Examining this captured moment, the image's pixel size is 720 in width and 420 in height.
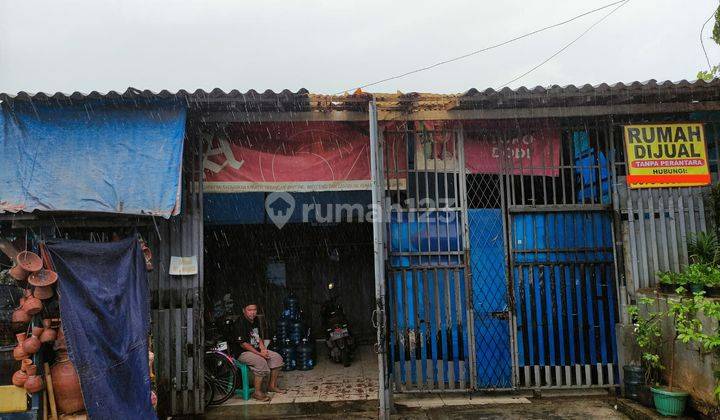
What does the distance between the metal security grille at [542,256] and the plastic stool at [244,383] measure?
3538 mm

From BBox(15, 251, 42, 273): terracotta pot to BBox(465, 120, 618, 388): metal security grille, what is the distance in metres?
5.70

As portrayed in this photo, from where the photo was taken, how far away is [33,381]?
215 inches

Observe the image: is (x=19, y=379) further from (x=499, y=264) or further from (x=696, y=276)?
(x=696, y=276)

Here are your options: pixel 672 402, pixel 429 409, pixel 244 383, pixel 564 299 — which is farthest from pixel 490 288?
pixel 244 383

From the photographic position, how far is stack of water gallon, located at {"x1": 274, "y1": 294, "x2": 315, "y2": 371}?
32.2 ft

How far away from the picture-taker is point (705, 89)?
22.5ft

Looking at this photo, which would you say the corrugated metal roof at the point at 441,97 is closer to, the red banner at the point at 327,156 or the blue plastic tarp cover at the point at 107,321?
the red banner at the point at 327,156

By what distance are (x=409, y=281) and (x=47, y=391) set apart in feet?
15.8

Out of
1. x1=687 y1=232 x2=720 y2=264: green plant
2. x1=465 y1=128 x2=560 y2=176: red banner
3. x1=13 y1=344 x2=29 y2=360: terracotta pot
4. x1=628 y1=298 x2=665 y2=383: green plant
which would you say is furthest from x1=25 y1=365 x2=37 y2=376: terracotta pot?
x1=687 y1=232 x2=720 y2=264: green plant

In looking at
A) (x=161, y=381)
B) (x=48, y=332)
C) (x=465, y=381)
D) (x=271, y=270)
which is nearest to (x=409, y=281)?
(x=465, y=381)

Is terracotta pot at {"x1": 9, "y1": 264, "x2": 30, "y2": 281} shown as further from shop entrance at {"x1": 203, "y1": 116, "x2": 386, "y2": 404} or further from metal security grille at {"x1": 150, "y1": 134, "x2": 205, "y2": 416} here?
shop entrance at {"x1": 203, "y1": 116, "x2": 386, "y2": 404}

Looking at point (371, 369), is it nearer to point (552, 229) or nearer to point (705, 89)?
point (552, 229)

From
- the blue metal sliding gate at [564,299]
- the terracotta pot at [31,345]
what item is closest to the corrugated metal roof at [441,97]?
the blue metal sliding gate at [564,299]

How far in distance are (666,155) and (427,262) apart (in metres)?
3.99
